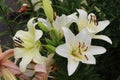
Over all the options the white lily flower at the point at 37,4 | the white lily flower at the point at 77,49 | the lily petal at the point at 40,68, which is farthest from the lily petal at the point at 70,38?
the white lily flower at the point at 37,4

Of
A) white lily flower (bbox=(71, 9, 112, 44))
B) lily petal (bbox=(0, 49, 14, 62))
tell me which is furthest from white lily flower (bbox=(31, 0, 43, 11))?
lily petal (bbox=(0, 49, 14, 62))

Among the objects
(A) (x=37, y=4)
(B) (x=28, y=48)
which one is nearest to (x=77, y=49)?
(B) (x=28, y=48)

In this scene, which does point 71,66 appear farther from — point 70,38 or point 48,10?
point 48,10

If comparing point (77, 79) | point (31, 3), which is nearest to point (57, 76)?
point (77, 79)

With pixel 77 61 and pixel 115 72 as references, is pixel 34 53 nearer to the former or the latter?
pixel 77 61

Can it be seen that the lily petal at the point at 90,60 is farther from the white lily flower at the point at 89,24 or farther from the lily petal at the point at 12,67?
the lily petal at the point at 12,67

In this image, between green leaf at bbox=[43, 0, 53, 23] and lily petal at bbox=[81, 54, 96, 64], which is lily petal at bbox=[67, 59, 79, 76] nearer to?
lily petal at bbox=[81, 54, 96, 64]
